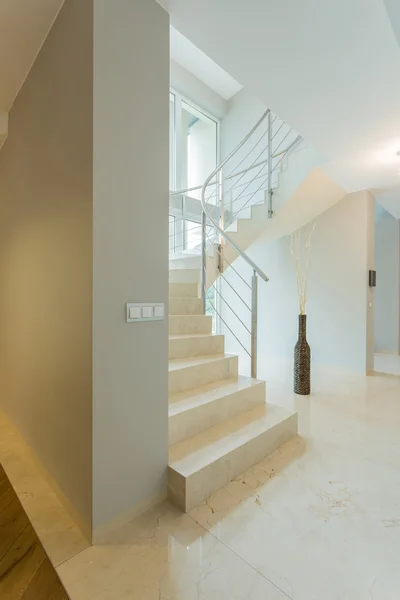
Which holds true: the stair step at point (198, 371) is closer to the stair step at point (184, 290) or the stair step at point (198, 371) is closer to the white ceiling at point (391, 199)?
the stair step at point (184, 290)

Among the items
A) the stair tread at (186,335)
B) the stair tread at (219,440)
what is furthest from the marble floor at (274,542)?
the stair tread at (186,335)

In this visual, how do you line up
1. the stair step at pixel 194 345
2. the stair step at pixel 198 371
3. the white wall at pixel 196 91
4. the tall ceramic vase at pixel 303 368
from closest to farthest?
1. the stair step at pixel 198 371
2. the stair step at pixel 194 345
3. the tall ceramic vase at pixel 303 368
4. the white wall at pixel 196 91

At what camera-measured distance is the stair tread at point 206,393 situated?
1834 millimetres

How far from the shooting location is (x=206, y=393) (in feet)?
6.79

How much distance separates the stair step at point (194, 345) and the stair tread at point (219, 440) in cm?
63

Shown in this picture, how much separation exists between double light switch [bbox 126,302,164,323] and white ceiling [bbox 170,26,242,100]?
5022 mm

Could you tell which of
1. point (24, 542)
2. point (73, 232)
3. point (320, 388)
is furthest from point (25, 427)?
point (320, 388)

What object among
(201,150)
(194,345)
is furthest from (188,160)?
(194,345)

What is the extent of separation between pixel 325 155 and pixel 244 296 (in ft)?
10.7

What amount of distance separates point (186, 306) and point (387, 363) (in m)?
3.80

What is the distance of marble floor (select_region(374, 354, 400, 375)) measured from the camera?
425 centimetres

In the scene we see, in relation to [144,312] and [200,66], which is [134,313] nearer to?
[144,312]

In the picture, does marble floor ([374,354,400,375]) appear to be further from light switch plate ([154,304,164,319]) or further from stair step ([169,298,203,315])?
light switch plate ([154,304,164,319])

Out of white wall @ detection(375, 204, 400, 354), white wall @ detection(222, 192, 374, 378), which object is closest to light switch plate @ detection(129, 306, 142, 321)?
white wall @ detection(222, 192, 374, 378)
